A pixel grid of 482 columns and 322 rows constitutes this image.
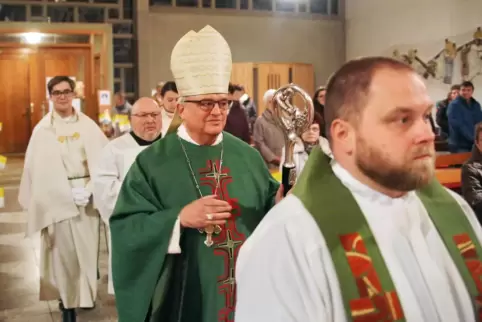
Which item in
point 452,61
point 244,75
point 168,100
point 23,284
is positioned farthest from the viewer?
point 244,75

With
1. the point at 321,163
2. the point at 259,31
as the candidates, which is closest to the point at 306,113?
the point at 321,163

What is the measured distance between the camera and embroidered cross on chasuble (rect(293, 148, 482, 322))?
4.47 ft

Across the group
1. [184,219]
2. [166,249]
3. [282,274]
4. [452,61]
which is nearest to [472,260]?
[282,274]

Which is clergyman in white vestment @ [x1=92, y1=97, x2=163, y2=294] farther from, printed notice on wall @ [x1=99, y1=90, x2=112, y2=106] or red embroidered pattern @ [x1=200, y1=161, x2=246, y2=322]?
printed notice on wall @ [x1=99, y1=90, x2=112, y2=106]

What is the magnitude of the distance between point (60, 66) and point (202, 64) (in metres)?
12.5

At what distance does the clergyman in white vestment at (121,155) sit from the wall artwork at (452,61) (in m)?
7.67

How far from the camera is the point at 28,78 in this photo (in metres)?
14.6

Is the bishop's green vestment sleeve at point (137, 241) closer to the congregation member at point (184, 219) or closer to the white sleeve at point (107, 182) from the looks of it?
the congregation member at point (184, 219)

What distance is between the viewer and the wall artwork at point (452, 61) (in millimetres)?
11391

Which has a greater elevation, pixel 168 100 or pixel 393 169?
pixel 168 100

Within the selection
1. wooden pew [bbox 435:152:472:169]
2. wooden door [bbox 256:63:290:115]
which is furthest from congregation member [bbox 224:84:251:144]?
wooden door [bbox 256:63:290:115]

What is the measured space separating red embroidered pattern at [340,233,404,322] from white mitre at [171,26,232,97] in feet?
4.58

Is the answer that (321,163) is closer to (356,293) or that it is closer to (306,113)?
(356,293)

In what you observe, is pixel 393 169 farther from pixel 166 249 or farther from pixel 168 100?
pixel 168 100
